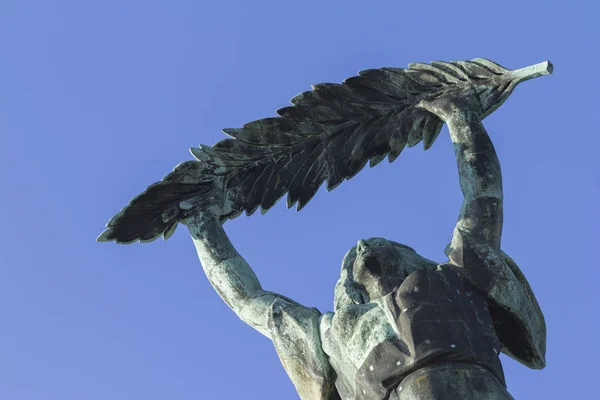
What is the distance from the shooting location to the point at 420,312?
27.2 feet

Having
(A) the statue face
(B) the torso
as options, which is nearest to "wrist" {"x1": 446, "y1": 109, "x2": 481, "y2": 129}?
(A) the statue face

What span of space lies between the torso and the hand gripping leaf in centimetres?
147

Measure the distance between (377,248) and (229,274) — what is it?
1.13 m

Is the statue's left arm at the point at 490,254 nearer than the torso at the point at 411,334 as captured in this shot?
No

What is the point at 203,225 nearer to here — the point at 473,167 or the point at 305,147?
the point at 305,147

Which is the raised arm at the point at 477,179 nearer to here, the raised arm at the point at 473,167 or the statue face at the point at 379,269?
the raised arm at the point at 473,167

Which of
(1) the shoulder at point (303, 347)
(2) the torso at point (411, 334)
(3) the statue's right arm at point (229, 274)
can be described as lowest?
(2) the torso at point (411, 334)

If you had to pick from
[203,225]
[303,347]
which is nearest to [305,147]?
[203,225]

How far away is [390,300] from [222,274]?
1.41m

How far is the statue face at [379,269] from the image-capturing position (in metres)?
8.66

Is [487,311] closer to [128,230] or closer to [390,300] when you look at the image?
[390,300]

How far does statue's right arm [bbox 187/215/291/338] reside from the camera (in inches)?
361

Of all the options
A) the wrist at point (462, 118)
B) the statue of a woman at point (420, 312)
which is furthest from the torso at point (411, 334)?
the wrist at point (462, 118)

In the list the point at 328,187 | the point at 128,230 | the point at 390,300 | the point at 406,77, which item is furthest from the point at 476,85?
the point at 128,230
